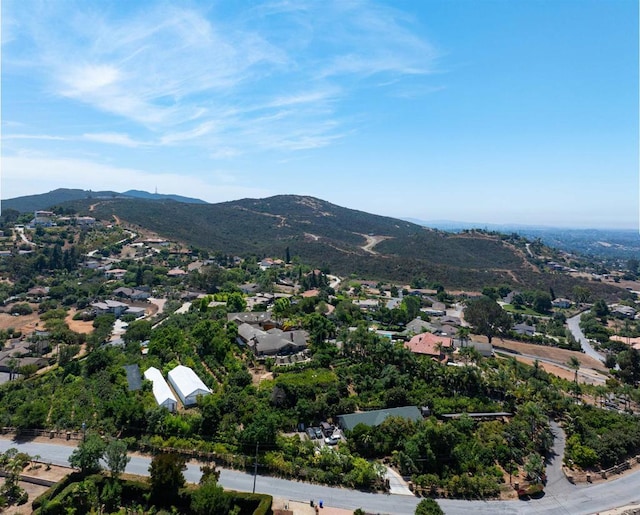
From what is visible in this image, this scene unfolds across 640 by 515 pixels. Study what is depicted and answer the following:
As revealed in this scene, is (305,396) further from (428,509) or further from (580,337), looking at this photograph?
(580,337)

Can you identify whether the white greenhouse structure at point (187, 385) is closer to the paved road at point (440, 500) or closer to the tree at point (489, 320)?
the paved road at point (440, 500)

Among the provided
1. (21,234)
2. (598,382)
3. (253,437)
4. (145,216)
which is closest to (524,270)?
(598,382)

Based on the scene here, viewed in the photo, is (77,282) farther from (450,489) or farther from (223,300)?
(450,489)

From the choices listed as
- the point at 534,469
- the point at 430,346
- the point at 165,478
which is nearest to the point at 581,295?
the point at 430,346

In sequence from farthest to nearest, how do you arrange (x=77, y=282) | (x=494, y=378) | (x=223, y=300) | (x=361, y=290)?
1. (x=361, y=290)
2. (x=77, y=282)
3. (x=223, y=300)
4. (x=494, y=378)

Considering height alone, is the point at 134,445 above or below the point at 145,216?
below

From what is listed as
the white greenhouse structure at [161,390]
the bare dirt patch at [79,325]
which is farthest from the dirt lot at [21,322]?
the white greenhouse structure at [161,390]
